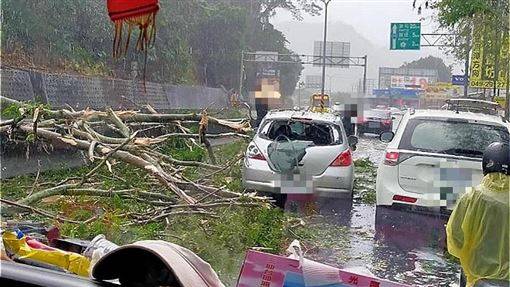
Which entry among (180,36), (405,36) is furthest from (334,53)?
(180,36)

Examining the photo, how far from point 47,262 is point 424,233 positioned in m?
2.19

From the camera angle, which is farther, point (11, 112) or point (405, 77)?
point (11, 112)

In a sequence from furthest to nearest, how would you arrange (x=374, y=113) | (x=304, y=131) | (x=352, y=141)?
(x=304, y=131)
(x=352, y=141)
(x=374, y=113)

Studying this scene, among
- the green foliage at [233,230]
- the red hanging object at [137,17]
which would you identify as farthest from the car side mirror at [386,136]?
the red hanging object at [137,17]

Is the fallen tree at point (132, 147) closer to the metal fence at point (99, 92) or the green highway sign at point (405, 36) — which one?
the metal fence at point (99, 92)

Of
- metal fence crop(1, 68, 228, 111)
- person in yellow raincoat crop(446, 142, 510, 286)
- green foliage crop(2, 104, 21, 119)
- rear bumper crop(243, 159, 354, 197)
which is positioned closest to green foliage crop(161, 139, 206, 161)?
rear bumper crop(243, 159, 354, 197)

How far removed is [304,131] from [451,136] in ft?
6.25

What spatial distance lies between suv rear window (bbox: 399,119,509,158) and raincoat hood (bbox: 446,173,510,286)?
0.31m

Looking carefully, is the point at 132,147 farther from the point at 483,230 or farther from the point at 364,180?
the point at 483,230

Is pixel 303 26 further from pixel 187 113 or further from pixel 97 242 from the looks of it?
pixel 187 113

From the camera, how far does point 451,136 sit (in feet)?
9.91

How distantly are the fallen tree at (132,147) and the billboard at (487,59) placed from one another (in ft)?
4.67

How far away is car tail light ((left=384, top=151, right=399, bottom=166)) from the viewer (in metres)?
3.42

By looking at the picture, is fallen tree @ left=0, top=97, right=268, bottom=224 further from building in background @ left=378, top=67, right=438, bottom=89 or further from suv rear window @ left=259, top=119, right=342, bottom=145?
building in background @ left=378, top=67, right=438, bottom=89
